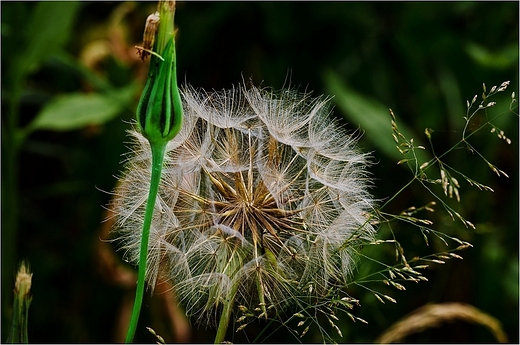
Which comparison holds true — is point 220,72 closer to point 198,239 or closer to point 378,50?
point 378,50

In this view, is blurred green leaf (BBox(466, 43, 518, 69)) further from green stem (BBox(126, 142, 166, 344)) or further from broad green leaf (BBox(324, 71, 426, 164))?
green stem (BBox(126, 142, 166, 344))

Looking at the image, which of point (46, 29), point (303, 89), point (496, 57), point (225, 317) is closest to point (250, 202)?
point (225, 317)

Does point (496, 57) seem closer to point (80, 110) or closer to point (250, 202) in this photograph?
point (80, 110)

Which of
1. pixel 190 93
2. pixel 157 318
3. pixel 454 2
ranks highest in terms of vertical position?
pixel 454 2

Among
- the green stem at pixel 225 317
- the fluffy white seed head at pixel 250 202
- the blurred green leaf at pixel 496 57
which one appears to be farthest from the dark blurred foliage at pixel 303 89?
the green stem at pixel 225 317

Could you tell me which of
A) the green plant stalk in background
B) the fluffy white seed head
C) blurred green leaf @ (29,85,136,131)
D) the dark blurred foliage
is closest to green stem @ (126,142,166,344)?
the green plant stalk in background

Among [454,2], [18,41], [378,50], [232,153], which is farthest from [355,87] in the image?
[232,153]

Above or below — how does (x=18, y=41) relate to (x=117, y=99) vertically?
above
